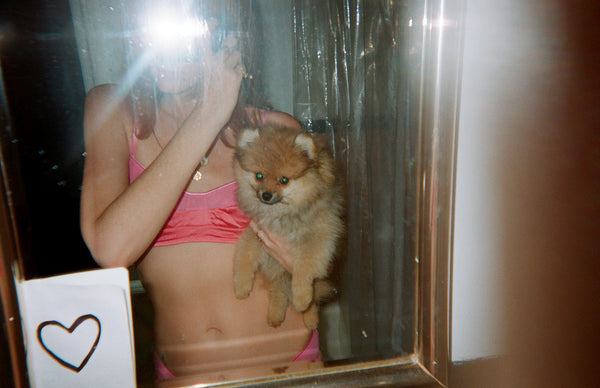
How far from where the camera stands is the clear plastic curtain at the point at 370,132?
25.1 inches

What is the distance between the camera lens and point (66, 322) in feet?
1.70

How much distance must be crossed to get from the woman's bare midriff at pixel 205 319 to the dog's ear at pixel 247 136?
23 centimetres

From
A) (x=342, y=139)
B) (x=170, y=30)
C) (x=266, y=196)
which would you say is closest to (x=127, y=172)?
(x=170, y=30)

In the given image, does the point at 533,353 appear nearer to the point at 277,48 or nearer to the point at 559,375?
the point at 559,375

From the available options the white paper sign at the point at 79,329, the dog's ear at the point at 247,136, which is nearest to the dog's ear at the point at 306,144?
the dog's ear at the point at 247,136

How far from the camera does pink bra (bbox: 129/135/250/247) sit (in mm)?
692

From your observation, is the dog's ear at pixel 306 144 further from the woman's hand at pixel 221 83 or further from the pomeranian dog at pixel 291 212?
the woman's hand at pixel 221 83

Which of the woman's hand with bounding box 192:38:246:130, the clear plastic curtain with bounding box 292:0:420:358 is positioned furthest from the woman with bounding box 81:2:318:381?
the clear plastic curtain with bounding box 292:0:420:358

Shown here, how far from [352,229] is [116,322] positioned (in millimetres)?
542

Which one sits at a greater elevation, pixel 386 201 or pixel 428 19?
pixel 428 19

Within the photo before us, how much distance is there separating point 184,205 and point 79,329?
0.88 ft

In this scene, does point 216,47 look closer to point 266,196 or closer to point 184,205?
point 184,205

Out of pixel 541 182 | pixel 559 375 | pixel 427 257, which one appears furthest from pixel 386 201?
pixel 559 375

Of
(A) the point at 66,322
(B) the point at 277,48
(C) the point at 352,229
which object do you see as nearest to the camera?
(A) the point at 66,322
